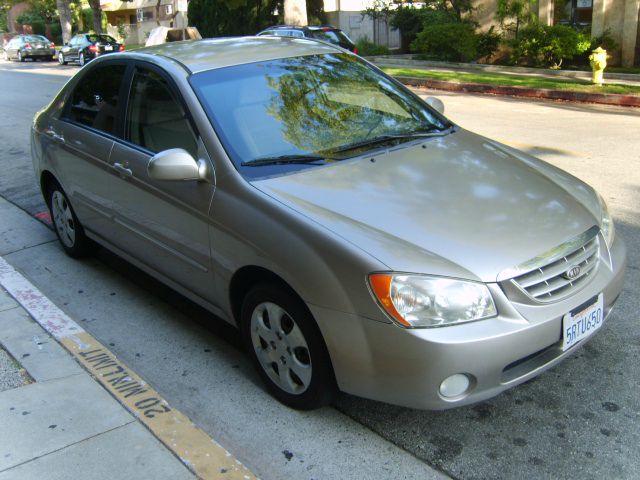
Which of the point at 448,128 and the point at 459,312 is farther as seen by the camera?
the point at 448,128

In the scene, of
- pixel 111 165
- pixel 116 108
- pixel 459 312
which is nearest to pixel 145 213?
pixel 111 165

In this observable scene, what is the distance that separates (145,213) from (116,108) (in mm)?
884

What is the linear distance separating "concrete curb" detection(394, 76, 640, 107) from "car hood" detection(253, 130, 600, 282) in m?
9.94

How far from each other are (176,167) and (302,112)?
0.85 m

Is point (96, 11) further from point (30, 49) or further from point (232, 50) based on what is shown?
point (232, 50)

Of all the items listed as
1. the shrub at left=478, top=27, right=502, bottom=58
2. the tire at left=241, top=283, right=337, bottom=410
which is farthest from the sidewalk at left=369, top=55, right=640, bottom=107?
the tire at left=241, top=283, right=337, bottom=410

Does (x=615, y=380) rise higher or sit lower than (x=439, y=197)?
lower

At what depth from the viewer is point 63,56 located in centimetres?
3294

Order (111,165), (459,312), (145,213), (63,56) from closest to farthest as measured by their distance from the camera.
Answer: (459,312) < (145,213) < (111,165) < (63,56)

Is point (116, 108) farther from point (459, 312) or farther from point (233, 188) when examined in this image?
point (459, 312)

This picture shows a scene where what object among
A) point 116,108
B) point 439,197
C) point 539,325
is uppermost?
point 116,108

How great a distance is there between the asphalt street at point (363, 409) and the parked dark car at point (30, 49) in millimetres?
37017

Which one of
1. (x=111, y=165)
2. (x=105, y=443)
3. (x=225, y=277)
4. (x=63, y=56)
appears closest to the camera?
(x=105, y=443)

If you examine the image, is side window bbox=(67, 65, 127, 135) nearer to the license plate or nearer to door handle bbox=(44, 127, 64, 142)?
door handle bbox=(44, 127, 64, 142)
